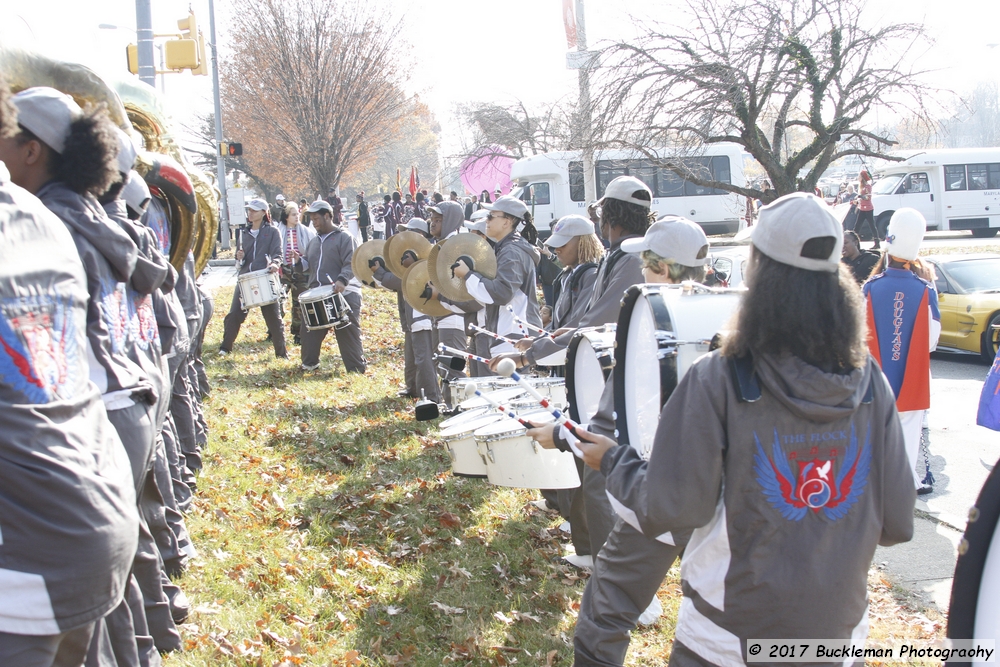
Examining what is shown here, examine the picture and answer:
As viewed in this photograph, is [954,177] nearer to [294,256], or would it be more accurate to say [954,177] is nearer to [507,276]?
[294,256]

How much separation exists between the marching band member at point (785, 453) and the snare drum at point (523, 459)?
224 centimetres

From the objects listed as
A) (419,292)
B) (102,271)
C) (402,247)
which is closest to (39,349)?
(102,271)

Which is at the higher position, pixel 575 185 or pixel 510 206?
pixel 575 185

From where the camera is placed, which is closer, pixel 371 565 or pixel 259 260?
pixel 371 565

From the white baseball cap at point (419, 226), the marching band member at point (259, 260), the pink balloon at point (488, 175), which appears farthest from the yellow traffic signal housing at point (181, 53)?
the pink balloon at point (488, 175)

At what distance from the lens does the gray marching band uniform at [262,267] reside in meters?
12.2

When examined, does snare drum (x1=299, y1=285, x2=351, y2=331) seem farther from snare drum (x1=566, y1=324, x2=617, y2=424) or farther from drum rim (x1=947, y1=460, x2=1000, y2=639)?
drum rim (x1=947, y1=460, x2=1000, y2=639)

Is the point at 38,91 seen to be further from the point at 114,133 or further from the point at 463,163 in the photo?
the point at 463,163

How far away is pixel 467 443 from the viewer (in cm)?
495

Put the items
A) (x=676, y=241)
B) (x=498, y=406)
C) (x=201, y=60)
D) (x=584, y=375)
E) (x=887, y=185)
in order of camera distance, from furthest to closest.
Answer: (x=887, y=185), (x=201, y=60), (x=584, y=375), (x=676, y=241), (x=498, y=406)

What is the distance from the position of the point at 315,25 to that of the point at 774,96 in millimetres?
19175

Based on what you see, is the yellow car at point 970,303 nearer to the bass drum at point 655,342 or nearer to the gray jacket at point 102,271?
the bass drum at point 655,342

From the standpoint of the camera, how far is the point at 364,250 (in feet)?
33.9

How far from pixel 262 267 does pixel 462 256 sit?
5703mm
